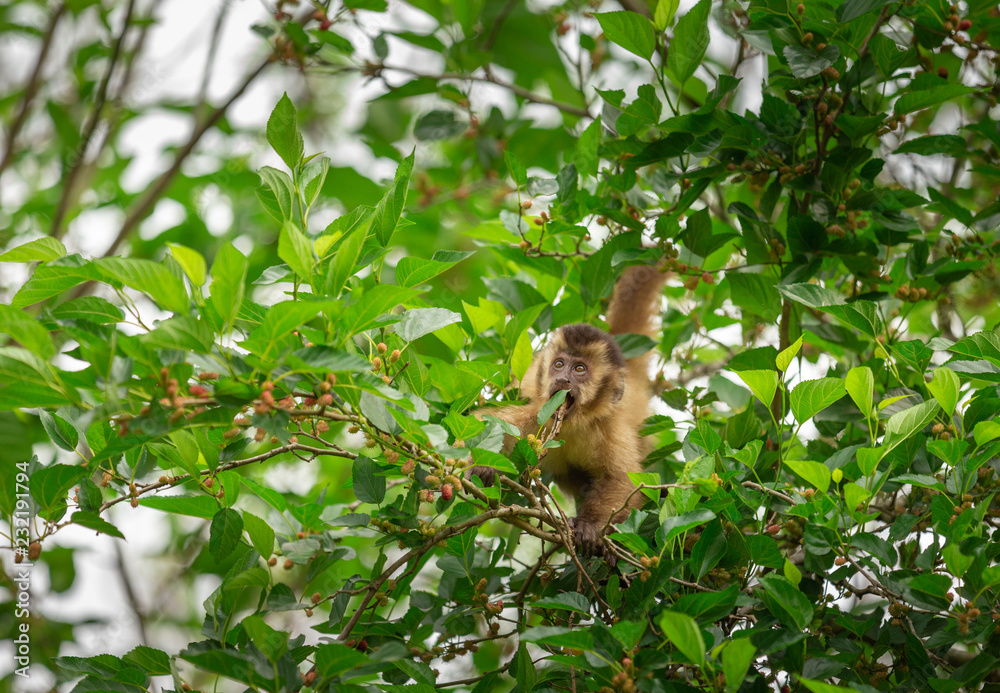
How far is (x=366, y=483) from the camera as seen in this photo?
2246 millimetres

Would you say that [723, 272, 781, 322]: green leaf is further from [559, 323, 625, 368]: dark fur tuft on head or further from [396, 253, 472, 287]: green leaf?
[396, 253, 472, 287]: green leaf

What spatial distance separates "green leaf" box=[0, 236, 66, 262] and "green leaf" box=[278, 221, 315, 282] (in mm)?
571

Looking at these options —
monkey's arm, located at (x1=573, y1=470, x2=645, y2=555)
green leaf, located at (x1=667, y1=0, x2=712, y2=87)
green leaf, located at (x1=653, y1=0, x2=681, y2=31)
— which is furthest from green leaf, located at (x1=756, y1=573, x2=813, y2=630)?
green leaf, located at (x1=653, y1=0, x2=681, y2=31)

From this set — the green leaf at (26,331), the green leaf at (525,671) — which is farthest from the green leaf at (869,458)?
the green leaf at (26,331)

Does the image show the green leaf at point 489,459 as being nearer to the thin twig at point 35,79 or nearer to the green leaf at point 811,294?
the green leaf at point 811,294

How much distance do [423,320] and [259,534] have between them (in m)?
0.83

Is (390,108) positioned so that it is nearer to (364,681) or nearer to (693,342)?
(693,342)

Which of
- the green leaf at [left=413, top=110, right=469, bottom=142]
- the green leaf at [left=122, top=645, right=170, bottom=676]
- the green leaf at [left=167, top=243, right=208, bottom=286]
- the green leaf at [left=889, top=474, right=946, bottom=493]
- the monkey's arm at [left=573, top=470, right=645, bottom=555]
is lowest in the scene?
the monkey's arm at [left=573, top=470, right=645, bottom=555]

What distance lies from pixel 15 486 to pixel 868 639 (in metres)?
2.53

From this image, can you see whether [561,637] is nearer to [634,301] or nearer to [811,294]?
[811,294]

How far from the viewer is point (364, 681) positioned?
1.87 metres

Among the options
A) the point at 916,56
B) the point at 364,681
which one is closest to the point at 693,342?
the point at 916,56

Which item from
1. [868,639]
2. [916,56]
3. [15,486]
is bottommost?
[868,639]

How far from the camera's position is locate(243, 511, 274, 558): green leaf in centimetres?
222
